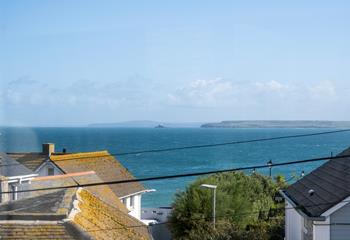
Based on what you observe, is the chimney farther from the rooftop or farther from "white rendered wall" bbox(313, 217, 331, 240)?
"white rendered wall" bbox(313, 217, 331, 240)

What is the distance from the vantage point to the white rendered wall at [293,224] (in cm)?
1002

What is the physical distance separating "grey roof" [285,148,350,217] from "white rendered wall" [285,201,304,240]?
8.3 inches

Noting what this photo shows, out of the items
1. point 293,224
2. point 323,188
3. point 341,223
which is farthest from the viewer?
point 293,224

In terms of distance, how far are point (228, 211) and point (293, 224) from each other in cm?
524

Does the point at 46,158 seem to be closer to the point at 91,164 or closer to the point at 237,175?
the point at 91,164

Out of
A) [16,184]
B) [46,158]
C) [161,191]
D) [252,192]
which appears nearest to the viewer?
[16,184]

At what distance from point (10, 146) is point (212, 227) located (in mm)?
7662

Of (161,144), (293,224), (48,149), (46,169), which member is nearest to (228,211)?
(46,169)

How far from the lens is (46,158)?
53.2ft

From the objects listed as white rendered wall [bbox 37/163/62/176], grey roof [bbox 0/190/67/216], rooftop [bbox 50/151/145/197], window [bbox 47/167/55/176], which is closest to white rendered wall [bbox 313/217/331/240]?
grey roof [bbox 0/190/67/216]

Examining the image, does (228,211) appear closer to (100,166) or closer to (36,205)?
(100,166)

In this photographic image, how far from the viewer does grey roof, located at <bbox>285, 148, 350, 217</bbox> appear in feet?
28.7

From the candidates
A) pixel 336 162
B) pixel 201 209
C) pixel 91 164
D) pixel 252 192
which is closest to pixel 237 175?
pixel 252 192

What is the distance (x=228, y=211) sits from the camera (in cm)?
1589
